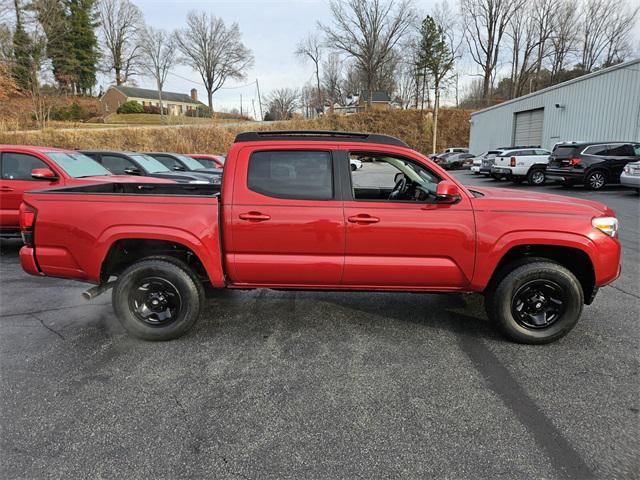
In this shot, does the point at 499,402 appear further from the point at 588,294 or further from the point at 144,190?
the point at 144,190

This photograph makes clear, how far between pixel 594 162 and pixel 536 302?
14.0 meters

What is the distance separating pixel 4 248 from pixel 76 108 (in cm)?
4718

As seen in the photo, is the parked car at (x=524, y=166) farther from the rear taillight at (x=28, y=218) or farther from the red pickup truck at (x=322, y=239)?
the rear taillight at (x=28, y=218)

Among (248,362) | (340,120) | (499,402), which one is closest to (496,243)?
(499,402)

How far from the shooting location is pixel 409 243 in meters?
3.58

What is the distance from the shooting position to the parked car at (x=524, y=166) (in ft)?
58.1

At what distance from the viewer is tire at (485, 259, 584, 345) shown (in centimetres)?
355

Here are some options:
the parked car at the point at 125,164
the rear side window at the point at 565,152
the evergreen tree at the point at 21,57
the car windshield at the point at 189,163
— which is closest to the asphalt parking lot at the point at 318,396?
the parked car at the point at 125,164

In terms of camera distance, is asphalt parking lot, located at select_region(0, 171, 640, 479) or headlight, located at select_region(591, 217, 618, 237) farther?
headlight, located at select_region(591, 217, 618, 237)

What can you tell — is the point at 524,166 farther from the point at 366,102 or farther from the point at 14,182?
the point at 366,102

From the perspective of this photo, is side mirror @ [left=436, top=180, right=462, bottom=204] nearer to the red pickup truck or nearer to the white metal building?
the red pickup truck

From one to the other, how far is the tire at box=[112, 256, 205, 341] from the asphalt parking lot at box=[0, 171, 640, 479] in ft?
0.59

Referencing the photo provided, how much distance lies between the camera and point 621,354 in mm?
3525

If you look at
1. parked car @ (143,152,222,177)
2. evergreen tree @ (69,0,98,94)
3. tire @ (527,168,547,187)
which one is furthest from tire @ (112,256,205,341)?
evergreen tree @ (69,0,98,94)
